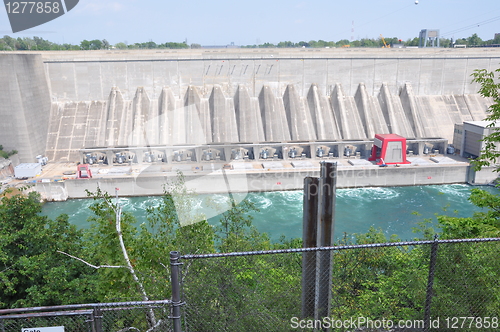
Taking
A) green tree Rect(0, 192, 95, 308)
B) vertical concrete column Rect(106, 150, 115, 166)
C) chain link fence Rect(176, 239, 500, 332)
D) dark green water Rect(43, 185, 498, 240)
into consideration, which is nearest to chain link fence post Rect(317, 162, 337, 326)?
chain link fence Rect(176, 239, 500, 332)

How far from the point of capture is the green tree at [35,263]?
25.3 ft

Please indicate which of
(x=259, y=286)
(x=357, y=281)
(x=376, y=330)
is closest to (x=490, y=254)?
(x=376, y=330)

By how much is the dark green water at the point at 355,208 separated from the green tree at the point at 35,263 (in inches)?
452

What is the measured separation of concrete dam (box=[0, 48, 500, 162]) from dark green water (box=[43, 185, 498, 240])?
25.2 ft

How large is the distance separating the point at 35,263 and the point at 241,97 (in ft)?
98.1

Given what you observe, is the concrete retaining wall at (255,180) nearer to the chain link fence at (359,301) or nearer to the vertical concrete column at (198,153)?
the vertical concrete column at (198,153)

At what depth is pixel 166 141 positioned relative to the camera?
3338cm

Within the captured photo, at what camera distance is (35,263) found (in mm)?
7844

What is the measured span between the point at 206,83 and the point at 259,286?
32395 millimetres

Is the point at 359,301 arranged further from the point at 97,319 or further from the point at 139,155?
the point at 139,155

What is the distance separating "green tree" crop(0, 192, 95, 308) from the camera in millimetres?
7719

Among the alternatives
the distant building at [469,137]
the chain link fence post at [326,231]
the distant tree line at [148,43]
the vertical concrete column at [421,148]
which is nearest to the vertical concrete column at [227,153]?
the vertical concrete column at [421,148]

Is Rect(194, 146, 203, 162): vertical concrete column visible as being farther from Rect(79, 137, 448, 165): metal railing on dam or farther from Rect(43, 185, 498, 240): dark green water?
Rect(43, 185, 498, 240): dark green water

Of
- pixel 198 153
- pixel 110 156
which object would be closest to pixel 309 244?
pixel 198 153
